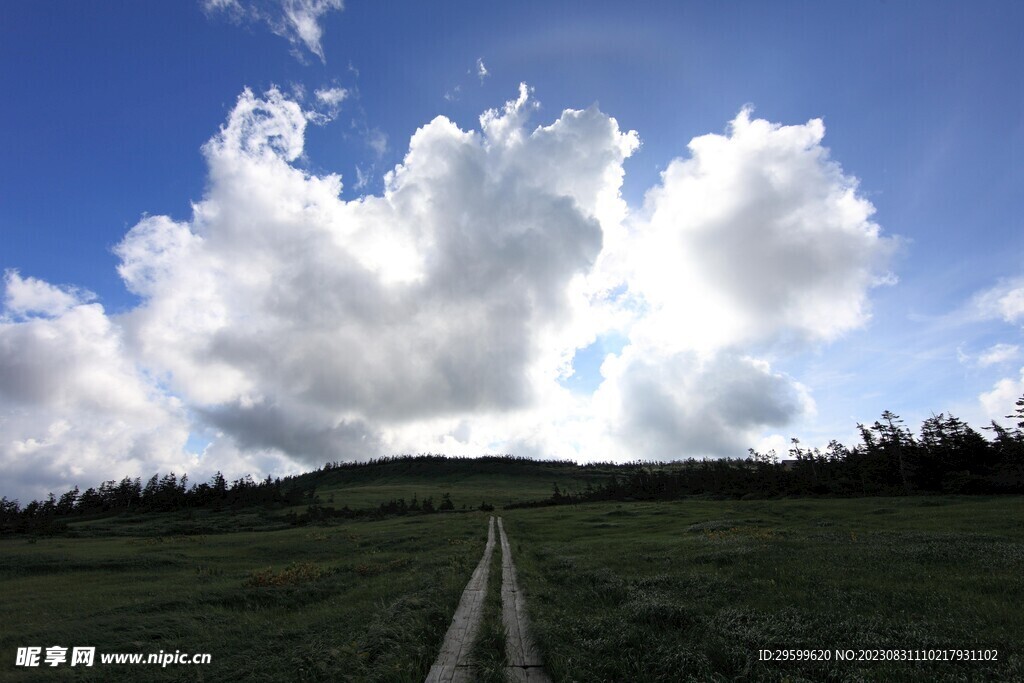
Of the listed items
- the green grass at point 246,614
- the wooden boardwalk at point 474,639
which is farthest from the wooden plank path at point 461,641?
the green grass at point 246,614

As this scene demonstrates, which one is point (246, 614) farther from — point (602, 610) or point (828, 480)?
point (828, 480)

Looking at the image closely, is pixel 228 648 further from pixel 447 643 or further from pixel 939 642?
pixel 939 642

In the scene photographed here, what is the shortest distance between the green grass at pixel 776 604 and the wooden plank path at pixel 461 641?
172 centimetres

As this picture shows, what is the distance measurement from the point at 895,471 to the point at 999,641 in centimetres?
9660

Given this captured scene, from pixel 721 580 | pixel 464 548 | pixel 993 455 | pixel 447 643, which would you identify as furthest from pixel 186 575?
pixel 993 455

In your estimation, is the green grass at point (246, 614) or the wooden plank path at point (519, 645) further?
the green grass at point (246, 614)

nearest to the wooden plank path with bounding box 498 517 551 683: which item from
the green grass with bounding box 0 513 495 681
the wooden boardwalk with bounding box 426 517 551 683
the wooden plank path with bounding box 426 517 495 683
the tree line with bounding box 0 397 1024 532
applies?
the wooden boardwalk with bounding box 426 517 551 683

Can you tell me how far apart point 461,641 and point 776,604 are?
9.73 meters

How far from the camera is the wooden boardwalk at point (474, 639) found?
370 inches

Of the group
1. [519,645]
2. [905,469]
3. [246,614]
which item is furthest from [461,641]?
[905,469]

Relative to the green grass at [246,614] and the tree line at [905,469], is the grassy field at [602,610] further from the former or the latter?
the tree line at [905,469]

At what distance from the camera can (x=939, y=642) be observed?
1039 cm

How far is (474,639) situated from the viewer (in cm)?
1162

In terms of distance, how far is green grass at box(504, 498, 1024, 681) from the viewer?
375 inches
